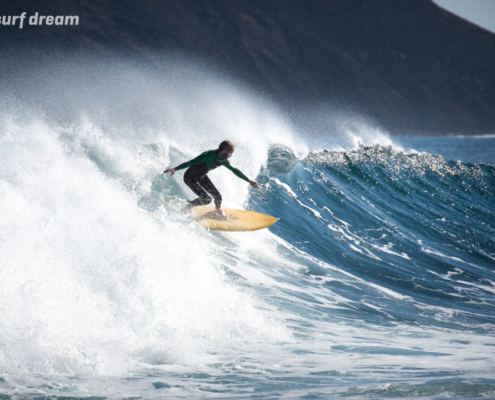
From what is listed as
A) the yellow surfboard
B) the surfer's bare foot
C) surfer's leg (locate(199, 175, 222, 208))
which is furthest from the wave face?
surfer's leg (locate(199, 175, 222, 208))

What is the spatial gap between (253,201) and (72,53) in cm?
9584

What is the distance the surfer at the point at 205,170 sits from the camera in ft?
21.4

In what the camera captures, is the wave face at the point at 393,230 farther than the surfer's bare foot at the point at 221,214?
No

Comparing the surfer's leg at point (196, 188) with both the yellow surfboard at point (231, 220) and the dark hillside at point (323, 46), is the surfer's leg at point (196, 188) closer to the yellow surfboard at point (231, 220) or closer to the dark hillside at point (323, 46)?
the yellow surfboard at point (231, 220)

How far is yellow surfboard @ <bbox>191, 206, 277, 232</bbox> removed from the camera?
6.95 meters

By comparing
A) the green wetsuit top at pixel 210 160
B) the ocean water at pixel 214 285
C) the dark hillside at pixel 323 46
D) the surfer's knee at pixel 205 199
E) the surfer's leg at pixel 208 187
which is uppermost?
the dark hillside at pixel 323 46

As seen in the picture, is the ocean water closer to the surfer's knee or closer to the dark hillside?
the surfer's knee

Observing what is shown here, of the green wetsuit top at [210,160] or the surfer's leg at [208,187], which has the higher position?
the green wetsuit top at [210,160]

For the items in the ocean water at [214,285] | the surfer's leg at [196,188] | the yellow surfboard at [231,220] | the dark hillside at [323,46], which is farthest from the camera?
the dark hillside at [323,46]

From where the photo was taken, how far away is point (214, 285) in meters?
5.50

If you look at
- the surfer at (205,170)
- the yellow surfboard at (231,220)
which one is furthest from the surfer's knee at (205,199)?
the yellow surfboard at (231,220)

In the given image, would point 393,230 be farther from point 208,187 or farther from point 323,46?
point 323,46

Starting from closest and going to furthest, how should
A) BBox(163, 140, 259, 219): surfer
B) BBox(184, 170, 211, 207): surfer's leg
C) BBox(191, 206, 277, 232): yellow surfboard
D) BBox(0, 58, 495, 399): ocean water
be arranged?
BBox(0, 58, 495, 399): ocean water → BBox(163, 140, 259, 219): surfer → BBox(184, 170, 211, 207): surfer's leg → BBox(191, 206, 277, 232): yellow surfboard

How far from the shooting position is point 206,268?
18.7 ft
